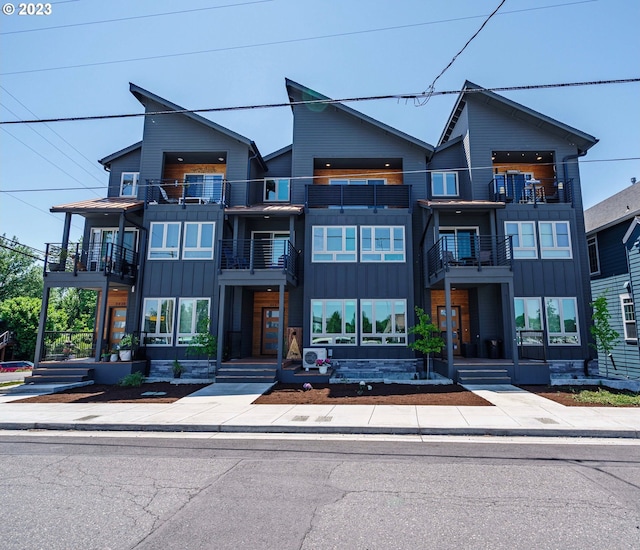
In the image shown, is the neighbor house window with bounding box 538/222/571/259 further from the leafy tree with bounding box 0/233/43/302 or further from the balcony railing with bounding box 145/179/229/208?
the leafy tree with bounding box 0/233/43/302

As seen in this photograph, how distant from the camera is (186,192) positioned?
17.0m

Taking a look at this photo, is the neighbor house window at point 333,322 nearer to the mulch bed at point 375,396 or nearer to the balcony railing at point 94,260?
the mulch bed at point 375,396

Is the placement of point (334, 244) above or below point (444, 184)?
below

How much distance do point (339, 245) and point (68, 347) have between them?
11.6 m

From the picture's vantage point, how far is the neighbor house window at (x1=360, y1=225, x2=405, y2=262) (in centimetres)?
1530

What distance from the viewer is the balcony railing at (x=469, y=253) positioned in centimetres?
1367

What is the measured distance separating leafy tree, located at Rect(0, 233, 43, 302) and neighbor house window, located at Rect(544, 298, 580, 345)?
51.1 metres

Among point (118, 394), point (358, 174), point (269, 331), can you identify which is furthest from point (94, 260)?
point (358, 174)

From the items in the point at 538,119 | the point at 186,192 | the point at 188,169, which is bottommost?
the point at 186,192

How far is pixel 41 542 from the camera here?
10.5 ft

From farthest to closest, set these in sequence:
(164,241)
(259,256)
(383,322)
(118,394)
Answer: (259,256), (164,241), (383,322), (118,394)

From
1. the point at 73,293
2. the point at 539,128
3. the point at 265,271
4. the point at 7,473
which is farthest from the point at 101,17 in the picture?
the point at 73,293

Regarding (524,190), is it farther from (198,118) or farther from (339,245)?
(198,118)

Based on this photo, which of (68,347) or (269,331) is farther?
(269,331)
